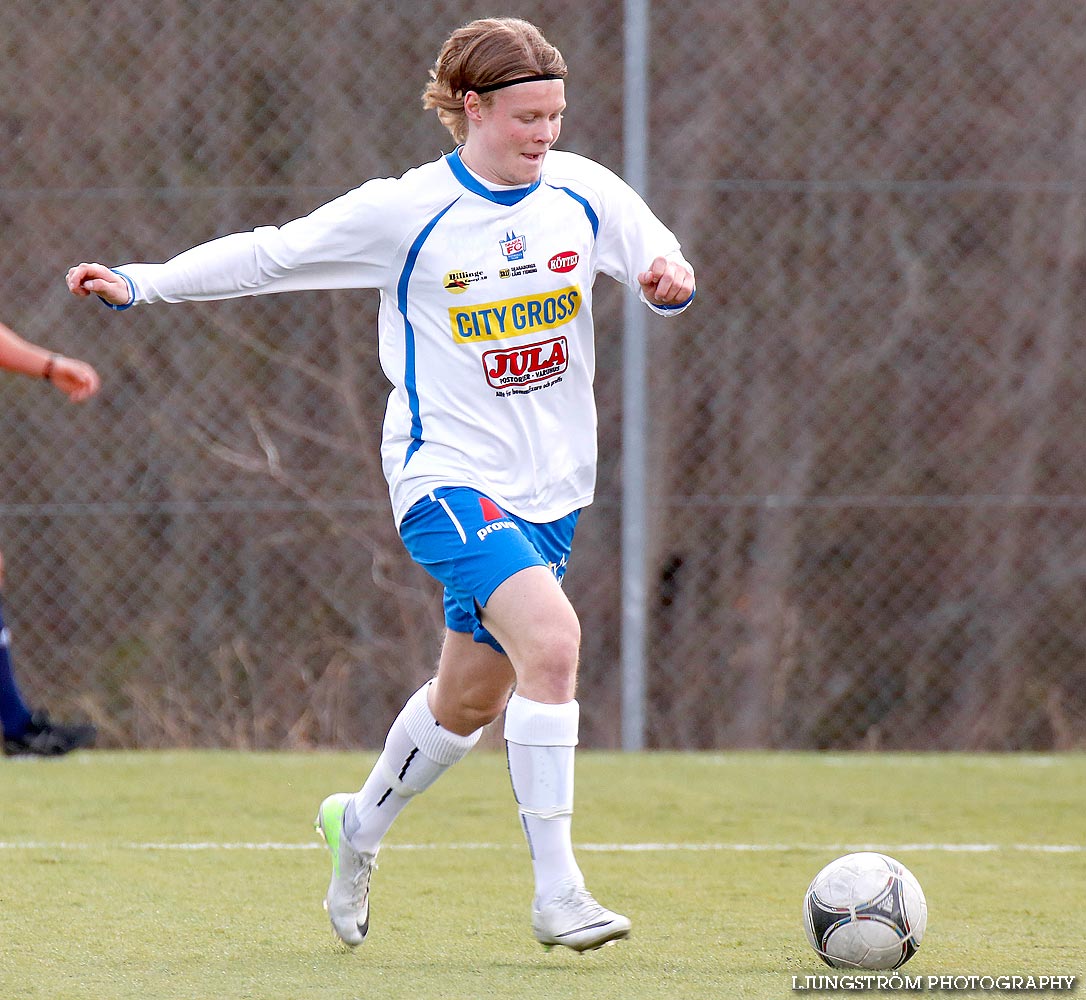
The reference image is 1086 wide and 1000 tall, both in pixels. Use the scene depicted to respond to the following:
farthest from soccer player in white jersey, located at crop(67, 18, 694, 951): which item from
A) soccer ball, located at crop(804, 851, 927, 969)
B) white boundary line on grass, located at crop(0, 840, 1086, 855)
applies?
white boundary line on grass, located at crop(0, 840, 1086, 855)

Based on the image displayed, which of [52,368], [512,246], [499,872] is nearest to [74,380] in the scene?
[52,368]

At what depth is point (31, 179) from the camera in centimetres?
834

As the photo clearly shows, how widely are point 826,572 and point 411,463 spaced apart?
17.5ft

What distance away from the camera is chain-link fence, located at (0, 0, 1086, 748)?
831 centimetres

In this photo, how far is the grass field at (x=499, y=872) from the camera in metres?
3.30

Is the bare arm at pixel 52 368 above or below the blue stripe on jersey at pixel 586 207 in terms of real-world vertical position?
below

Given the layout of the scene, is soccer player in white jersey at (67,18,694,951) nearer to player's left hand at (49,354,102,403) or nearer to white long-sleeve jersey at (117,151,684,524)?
white long-sleeve jersey at (117,151,684,524)

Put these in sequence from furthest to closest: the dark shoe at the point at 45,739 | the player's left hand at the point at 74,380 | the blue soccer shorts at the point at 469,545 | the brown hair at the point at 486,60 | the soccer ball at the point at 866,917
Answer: the dark shoe at the point at 45,739 → the player's left hand at the point at 74,380 → the brown hair at the point at 486,60 → the blue soccer shorts at the point at 469,545 → the soccer ball at the point at 866,917

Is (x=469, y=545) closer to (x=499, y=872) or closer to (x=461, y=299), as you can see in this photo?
(x=461, y=299)

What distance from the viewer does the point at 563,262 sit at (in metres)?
3.56

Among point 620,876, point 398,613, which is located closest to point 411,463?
point 620,876

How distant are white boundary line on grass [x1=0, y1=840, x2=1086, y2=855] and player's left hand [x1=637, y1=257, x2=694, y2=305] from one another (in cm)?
201

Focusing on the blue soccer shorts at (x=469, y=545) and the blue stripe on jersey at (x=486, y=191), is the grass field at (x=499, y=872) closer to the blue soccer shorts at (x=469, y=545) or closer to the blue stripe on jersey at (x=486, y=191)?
the blue soccer shorts at (x=469, y=545)

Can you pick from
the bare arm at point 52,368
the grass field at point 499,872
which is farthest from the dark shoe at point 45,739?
the bare arm at point 52,368
